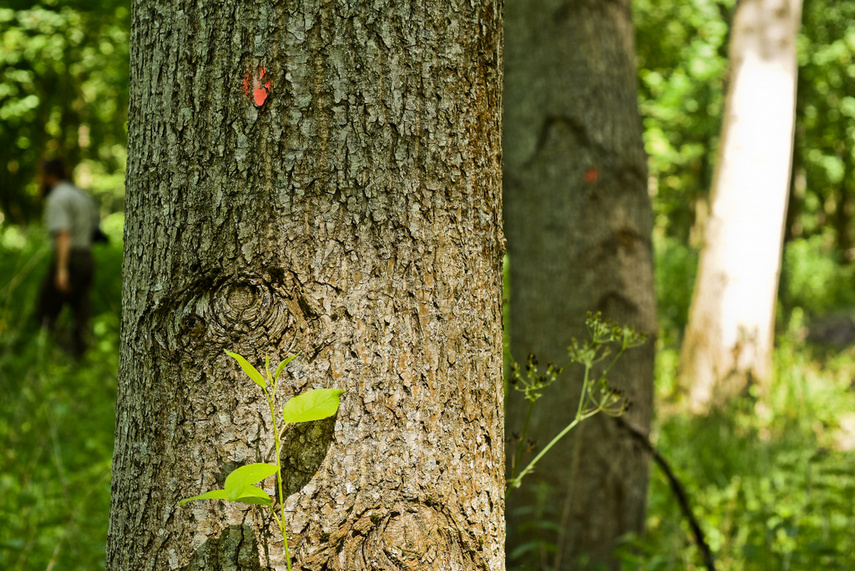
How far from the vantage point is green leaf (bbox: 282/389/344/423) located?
31.5 inches

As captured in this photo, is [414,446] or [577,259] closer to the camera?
[414,446]

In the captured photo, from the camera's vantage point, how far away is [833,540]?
8.53 feet

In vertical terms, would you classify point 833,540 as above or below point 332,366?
below

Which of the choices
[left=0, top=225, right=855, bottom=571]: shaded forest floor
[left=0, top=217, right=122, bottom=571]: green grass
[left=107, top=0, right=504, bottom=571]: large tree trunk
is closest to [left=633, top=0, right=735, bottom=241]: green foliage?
[left=0, top=225, right=855, bottom=571]: shaded forest floor

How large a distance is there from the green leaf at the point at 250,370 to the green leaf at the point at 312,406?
4cm

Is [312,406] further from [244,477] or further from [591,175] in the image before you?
[591,175]

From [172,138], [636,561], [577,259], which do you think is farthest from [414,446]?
[577,259]

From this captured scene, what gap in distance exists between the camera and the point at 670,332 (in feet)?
23.8

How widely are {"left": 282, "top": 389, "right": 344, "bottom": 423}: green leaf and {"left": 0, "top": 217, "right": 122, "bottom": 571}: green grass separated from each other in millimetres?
955

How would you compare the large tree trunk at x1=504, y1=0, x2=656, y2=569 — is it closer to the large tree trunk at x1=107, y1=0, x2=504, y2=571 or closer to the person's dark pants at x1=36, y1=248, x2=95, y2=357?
the large tree trunk at x1=107, y1=0, x2=504, y2=571

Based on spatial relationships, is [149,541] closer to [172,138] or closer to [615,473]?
[172,138]

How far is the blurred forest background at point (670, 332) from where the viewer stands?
2471 mm

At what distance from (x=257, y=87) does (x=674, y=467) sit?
318cm

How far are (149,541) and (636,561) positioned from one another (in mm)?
1711
